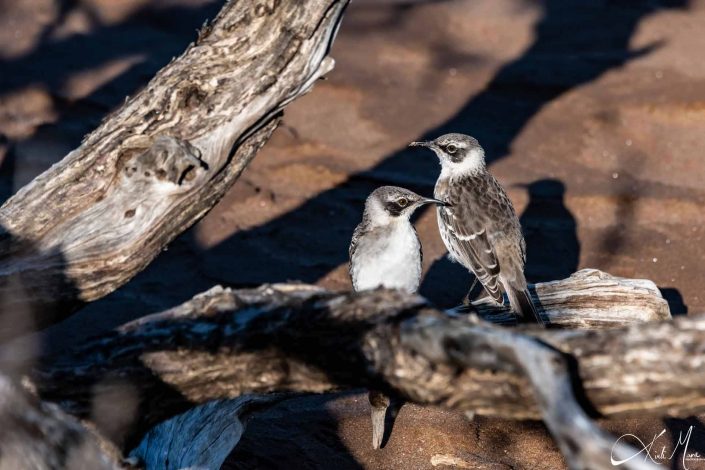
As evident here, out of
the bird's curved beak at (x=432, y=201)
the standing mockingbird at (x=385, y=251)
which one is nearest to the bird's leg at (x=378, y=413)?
the standing mockingbird at (x=385, y=251)

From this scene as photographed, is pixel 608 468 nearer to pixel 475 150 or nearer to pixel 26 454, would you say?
pixel 26 454

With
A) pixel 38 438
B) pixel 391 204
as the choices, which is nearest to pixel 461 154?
pixel 391 204

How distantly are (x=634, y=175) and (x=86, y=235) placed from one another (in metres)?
6.54

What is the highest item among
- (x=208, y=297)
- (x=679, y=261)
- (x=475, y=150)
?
(x=208, y=297)

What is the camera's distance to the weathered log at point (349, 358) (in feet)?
12.5

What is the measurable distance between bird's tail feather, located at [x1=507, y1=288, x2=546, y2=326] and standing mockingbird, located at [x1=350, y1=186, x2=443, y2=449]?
26.1 inches

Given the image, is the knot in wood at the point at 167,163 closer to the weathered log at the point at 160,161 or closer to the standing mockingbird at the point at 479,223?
the weathered log at the point at 160,161

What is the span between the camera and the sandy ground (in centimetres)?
696

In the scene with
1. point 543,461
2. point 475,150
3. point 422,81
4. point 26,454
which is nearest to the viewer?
point 26,454

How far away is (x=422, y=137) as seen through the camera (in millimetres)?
10898

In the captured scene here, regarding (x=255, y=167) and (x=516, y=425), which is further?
(x=255, y=167)

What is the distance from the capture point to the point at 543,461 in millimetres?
6625

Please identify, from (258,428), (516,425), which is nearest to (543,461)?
(516,425)

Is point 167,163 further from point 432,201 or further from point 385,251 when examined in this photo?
point 432,201
